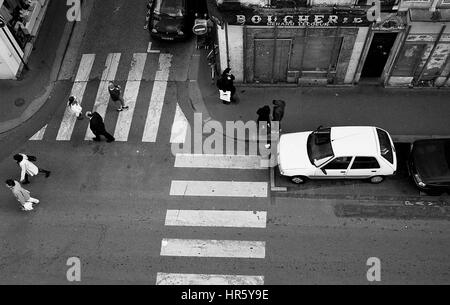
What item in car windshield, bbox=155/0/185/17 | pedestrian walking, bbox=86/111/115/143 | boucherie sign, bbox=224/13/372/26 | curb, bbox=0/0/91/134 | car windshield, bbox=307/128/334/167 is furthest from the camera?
car windshield, bbox=155/0/185/17

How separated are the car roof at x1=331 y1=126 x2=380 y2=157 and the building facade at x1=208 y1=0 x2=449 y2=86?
354cm

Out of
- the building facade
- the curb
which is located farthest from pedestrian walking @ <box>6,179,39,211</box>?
the building facade

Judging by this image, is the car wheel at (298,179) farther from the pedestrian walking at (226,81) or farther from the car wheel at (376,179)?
the pedestrian walking at (226,81)

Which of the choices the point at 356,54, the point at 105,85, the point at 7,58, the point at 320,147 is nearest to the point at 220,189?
the point at 320,147

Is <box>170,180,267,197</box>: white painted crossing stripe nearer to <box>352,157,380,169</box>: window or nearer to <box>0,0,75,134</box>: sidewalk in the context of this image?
<box>352,157,380,169</box>: window

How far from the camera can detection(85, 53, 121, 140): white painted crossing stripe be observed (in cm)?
1933

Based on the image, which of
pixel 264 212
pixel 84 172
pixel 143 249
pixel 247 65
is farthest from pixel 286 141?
pixel 84 172

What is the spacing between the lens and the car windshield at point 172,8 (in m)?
20.7

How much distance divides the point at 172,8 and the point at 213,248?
11.2 m

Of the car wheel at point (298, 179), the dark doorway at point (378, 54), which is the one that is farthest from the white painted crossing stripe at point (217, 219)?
the dark doorway at point (378, 54)

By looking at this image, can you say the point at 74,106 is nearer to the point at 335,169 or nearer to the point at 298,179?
the point at 298,179

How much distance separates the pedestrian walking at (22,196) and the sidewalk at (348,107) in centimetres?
730

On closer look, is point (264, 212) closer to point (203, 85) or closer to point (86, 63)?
point (203, 85)

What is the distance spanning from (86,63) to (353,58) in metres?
11.7
